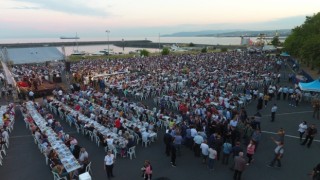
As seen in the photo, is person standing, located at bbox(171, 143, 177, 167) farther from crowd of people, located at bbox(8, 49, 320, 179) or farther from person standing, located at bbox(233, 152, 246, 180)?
person standing, located at bbox(233, 152, 246, 180)

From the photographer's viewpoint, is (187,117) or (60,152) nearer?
(60,152)

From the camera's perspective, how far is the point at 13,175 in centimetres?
1034

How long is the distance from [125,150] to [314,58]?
91.8 feet

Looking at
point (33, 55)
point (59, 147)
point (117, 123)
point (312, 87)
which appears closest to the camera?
point (59, 147)

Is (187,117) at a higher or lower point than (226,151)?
higher

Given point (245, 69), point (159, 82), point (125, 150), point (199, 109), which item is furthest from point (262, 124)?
point (245, 69)

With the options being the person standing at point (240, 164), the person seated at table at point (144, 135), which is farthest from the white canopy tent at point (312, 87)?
the person seated at table at point (144, 135)

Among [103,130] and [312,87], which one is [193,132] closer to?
[103,130]

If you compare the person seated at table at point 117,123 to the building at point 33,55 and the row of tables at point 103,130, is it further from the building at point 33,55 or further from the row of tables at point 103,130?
the building at point 33,55

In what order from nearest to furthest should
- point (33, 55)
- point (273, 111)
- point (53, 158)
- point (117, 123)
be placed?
point (53, 158)
point (117, 123)
point (273, 111)
point (33, 55)

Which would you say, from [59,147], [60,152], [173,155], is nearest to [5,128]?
[59,147]

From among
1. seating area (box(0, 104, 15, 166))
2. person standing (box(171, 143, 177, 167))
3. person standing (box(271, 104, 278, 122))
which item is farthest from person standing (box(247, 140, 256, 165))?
seating area (box(0, 104, 15, 166))

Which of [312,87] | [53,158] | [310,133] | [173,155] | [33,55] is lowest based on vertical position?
[173,155]

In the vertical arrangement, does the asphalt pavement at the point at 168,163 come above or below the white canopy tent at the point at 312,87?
below
